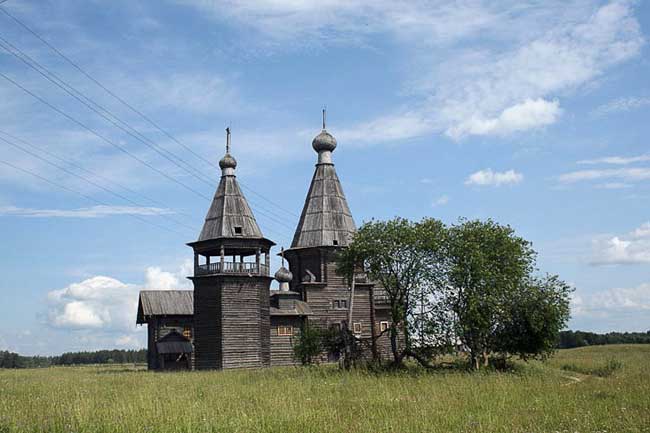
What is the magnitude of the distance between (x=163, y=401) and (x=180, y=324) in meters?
32.4

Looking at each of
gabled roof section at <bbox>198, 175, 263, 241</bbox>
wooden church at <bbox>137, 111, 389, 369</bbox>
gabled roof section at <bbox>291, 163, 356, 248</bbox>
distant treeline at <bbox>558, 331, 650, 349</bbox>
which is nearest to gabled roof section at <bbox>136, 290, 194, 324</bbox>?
wooden church at <bbox>137, 111, 389, 369</bbox>

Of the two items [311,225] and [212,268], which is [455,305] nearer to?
[212,268]

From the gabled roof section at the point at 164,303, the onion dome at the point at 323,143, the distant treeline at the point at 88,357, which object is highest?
the onion dome at the point at 323,143

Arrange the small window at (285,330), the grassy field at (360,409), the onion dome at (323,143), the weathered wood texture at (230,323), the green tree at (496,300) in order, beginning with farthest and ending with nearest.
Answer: the onion dome at (323,143) < the small window at (285,330) < the weathered wood texture at (230,323) < the green tree at (496,300) < the grassy field at (360,409)

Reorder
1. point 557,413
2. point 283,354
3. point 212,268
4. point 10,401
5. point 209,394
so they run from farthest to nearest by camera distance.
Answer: point 283,354 → point 212,268 → point 209,394 → point 10,401 → point 557,413

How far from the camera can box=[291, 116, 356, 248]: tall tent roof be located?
46.5 meters

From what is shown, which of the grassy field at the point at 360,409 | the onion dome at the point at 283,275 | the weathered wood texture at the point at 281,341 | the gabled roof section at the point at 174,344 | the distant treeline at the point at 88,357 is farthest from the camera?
the distant treeline at the point at 88,357

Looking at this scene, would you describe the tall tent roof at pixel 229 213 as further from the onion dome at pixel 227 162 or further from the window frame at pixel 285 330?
the window frame at pixel 285 330

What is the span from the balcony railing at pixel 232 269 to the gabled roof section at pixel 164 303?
721 cm

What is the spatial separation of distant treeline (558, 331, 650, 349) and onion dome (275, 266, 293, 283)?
5986 cm

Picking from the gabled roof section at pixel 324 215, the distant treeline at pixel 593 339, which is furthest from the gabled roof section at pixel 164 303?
the distant treeline at pixel 593 339

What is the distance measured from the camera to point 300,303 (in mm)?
45031

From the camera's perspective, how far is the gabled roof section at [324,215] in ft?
153

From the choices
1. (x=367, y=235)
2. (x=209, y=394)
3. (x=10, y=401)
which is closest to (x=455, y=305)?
(x=367, y=235)
